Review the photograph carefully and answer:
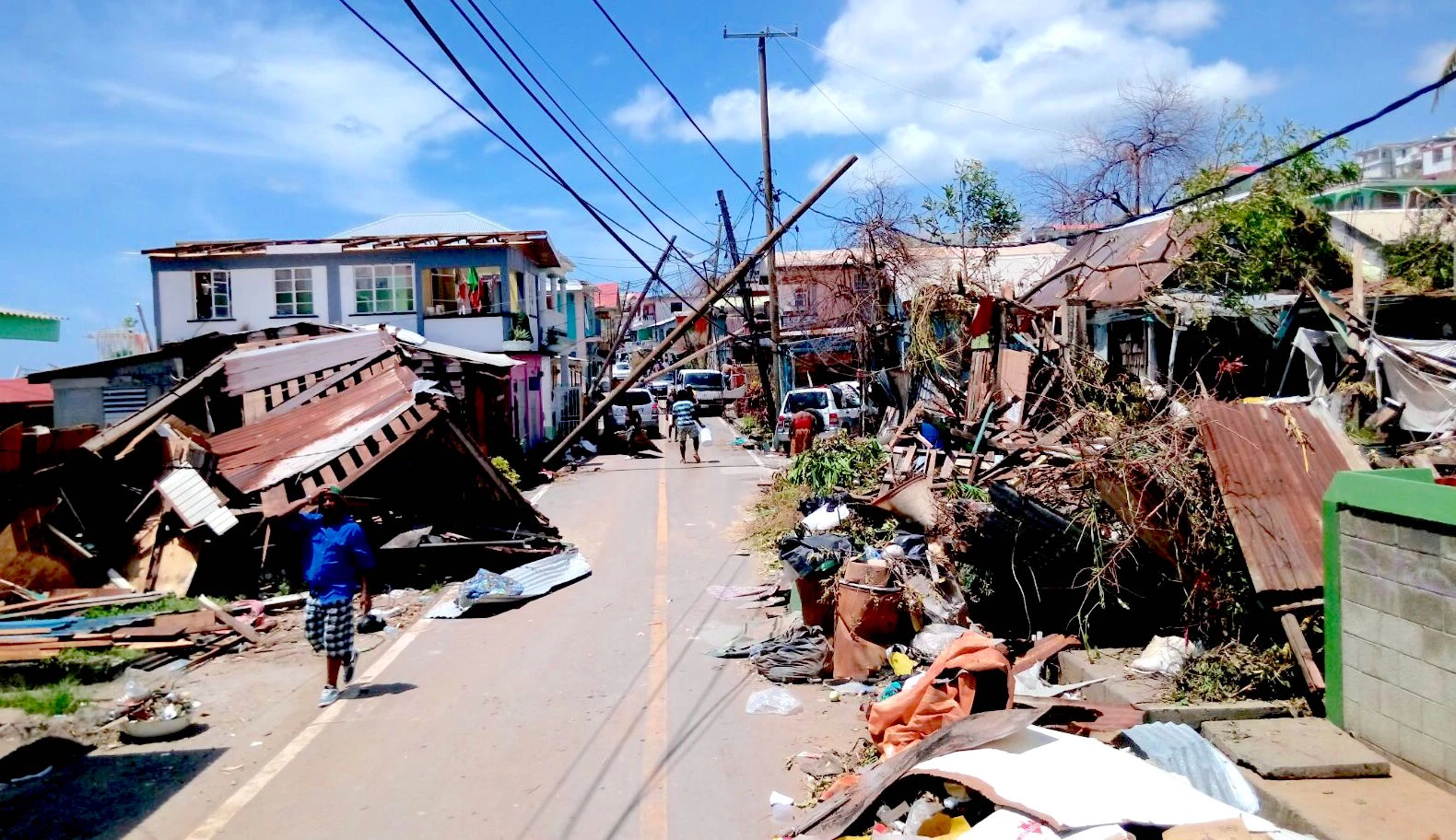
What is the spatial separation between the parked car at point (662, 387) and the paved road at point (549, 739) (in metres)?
29.9

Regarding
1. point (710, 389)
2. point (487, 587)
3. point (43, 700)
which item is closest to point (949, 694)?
point (487, 587)

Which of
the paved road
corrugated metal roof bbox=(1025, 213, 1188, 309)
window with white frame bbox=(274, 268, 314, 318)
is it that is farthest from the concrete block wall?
window with white frame bbox=(274, 268, 314, 318)

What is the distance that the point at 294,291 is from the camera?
28.1 metres

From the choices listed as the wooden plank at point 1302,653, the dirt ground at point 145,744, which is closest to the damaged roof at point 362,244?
the dirt ground at point 145,744

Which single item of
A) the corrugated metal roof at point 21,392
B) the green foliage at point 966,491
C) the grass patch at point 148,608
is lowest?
the grass patch at point 148,608

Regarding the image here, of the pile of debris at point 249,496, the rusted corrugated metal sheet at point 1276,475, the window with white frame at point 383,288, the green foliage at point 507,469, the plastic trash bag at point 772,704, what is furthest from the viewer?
the window with white frame at point 383,288

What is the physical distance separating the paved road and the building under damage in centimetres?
231

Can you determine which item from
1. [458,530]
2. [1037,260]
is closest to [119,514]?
[458,530]

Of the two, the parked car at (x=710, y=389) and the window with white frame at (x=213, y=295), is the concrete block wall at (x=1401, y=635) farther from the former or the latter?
the parked car at (x=710, y=389)

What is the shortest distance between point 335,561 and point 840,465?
8286mm

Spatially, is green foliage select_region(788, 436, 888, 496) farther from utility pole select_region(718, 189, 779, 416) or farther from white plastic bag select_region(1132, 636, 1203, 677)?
utility pole select_region(718, 189, 779, 416)

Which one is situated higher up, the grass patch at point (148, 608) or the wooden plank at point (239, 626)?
the grass patch at point (148, 608)

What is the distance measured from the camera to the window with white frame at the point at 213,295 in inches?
1121

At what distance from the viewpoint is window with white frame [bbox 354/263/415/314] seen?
2769 centimetres
